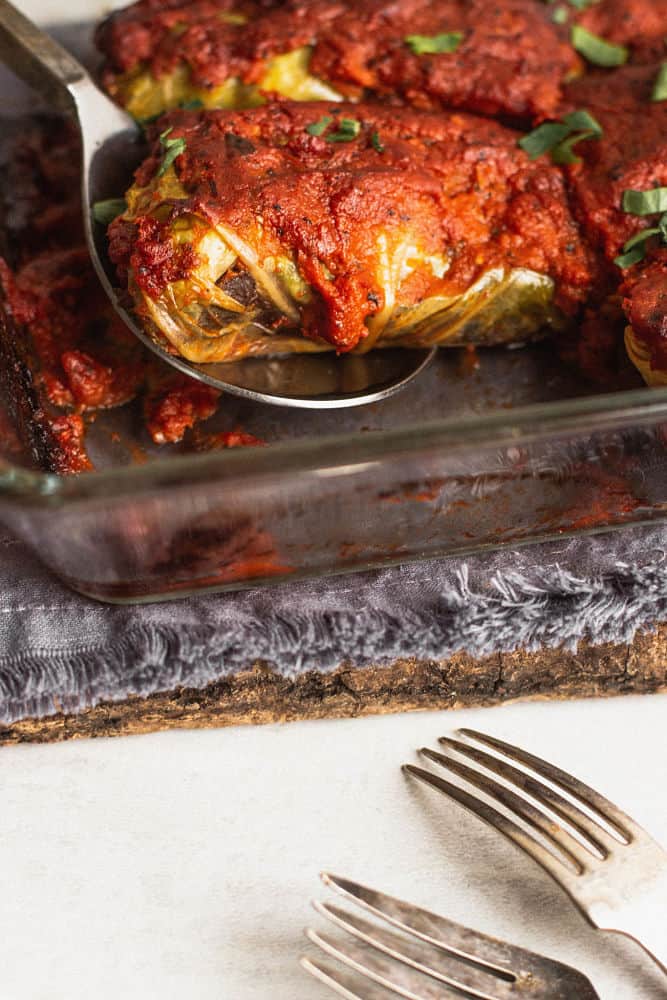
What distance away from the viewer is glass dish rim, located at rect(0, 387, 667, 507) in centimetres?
197

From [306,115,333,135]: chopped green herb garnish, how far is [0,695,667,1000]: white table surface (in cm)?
143

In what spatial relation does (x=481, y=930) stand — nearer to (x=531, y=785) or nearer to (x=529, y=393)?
(x=531, y=785)

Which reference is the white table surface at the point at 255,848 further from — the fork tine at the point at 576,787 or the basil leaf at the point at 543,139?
the basil leaf at the point at 543,139

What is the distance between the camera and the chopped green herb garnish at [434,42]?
3064 mm

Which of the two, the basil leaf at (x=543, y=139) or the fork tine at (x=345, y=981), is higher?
the basil leaf at (x=543, y=139)

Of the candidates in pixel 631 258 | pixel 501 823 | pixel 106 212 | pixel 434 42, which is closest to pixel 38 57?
pixel 106 212

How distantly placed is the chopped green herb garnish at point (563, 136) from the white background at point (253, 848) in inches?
55.8

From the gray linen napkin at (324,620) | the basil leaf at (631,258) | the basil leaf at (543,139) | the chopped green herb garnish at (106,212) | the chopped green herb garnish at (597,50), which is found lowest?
the gray linen napkin at (324,620)

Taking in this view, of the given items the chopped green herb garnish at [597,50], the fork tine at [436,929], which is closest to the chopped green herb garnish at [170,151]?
the chopped green herb garnish at [597,50]

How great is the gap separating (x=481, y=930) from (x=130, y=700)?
887 millimetres

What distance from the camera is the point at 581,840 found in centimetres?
226

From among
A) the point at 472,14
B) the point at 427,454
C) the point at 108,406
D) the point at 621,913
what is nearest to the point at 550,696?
the point at 621,913

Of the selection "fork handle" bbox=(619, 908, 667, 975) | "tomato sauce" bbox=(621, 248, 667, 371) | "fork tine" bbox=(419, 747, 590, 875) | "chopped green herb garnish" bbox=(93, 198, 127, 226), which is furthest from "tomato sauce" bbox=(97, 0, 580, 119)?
"fork handle" bbox=(619, 908, 667, 975)

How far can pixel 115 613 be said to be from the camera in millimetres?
2449
